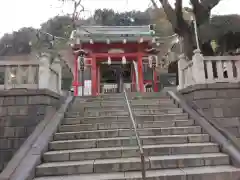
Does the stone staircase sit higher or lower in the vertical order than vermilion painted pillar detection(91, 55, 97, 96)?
lower

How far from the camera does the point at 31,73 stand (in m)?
6.22

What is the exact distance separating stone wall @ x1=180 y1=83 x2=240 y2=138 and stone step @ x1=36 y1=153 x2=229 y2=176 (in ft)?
6.39

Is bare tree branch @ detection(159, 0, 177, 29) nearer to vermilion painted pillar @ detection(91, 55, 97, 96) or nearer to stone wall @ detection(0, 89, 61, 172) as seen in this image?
stone wall @ detection(0, 89, 61, 172)

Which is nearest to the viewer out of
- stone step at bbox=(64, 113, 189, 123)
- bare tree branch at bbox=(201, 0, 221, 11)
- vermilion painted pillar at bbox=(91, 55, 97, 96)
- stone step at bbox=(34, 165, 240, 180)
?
stone step at bbox=(34, 165, 240, 180)

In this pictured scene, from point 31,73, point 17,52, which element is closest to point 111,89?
point 31,73

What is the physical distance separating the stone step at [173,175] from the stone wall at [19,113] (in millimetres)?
2223

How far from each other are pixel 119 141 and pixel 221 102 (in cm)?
303

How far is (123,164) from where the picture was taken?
4012 millimetres

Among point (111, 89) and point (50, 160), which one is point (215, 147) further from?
point (111, 89)

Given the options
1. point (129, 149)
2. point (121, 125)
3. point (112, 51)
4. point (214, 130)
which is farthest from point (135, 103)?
point (112, 51)

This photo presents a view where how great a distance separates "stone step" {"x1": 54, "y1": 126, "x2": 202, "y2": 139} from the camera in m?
5.13

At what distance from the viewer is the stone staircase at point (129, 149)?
3.89 m

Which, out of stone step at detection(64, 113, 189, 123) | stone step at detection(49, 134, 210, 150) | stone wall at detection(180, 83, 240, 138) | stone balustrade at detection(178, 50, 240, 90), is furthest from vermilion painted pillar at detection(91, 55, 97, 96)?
stone step at detection(49, 134, 210, 150)

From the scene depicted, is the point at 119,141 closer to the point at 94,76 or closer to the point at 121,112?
the point at 121,112
